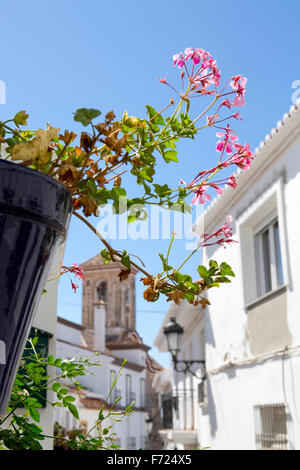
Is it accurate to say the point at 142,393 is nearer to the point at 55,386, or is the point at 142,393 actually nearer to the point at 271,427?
the point at 271,427

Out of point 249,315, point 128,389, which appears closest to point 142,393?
point 128,389

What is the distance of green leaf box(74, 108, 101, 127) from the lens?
99 centimetres

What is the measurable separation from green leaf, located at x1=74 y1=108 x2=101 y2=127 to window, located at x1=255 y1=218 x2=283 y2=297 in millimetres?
8036

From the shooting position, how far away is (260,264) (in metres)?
9.44

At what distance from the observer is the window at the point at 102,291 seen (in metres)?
58.7

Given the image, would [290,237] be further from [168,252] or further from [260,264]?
[168,252]

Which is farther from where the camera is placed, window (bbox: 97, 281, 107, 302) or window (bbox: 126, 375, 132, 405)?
window (bbox: 97, 281, 107, 302)

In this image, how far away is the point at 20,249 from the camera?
0.76m

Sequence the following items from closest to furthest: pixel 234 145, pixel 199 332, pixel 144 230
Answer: pixel 234 145 → pixel 144 230 → pixel 199 332

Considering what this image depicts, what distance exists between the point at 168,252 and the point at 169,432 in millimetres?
16142

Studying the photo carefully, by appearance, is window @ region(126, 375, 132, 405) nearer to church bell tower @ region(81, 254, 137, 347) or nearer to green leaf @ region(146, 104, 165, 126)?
church bell tower @ region(81, 254, 137, 347)

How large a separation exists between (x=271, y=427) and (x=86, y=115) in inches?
332

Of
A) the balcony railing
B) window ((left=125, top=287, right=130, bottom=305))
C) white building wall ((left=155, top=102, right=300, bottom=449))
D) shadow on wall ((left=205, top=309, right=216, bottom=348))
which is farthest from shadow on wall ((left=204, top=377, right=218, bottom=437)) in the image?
window ((left=125, top=287, right=130, bottom=305))
